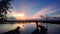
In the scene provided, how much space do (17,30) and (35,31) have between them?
112cm

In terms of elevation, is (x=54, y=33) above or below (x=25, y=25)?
below

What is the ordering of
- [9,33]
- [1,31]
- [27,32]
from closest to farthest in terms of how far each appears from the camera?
[1,31] → [9,33] → [27,32]

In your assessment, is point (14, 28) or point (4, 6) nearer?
point (4, 6)

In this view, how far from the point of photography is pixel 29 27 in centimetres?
685

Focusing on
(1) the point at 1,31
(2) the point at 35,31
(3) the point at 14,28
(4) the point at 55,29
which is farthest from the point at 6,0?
(4) the point at 55,29

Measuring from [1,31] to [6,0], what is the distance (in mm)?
2942

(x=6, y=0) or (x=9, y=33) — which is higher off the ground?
(x=6, y=0)

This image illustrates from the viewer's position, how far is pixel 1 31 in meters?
5.87

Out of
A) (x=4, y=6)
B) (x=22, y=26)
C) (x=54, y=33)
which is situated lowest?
(x=54, y=33)

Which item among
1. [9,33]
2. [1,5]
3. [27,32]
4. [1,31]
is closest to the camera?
[1,5]

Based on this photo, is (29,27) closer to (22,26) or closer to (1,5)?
(22,26)

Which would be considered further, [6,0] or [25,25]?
[25,25]

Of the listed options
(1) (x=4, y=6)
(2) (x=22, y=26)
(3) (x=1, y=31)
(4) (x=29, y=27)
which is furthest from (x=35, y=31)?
(1) (x=4, y=6)

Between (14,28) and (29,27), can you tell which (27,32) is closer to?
(29,27)
